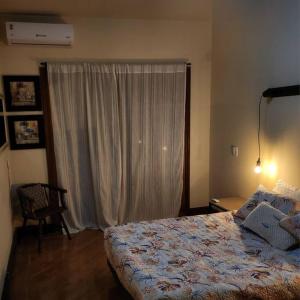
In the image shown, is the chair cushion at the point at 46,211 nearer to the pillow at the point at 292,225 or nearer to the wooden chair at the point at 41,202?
the wooden chair at the point at 41,202

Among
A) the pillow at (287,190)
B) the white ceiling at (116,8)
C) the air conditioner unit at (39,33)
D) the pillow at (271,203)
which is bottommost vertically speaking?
the pillow at (271,203)

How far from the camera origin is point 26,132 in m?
3.93

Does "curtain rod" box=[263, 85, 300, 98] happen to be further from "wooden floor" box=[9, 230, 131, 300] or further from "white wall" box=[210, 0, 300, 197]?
"wooden floor" box=[9, 230, 131, 300]

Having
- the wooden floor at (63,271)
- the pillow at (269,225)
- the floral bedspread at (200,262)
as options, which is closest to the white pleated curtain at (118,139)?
the wooden floor at (63,271)

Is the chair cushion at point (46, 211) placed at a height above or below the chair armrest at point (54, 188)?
below

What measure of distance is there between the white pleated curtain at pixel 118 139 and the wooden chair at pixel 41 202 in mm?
174

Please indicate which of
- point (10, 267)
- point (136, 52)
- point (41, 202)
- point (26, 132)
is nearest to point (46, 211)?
point (41, 202)

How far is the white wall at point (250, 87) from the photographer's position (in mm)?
2967

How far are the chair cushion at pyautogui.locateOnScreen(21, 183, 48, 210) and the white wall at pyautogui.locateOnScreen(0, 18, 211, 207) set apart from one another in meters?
0.19

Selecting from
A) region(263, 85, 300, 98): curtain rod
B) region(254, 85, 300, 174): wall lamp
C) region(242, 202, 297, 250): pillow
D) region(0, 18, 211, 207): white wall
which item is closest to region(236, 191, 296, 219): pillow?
region(242, 202, 297, 250): pillow

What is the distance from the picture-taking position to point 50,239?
3924 millimetres

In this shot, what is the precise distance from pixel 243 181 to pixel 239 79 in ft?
4.14

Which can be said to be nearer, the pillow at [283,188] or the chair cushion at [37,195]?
the pillow at [283,188]

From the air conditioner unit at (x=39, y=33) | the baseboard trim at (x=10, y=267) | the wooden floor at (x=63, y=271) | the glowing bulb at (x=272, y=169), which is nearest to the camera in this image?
the baseboard trim at (x=10, y=267)
